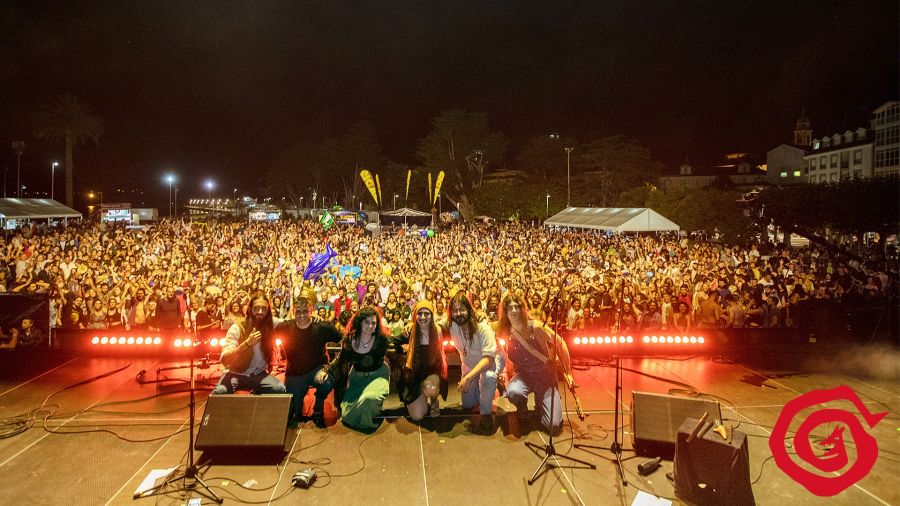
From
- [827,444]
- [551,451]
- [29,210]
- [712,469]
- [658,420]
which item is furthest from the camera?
[29,210]

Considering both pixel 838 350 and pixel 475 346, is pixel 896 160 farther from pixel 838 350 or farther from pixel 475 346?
pixel 475 346

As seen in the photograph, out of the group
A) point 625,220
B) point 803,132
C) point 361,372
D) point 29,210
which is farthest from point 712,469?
point 803,132

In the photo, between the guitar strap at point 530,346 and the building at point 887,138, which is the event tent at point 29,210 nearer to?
the guitar strap at point 530,346

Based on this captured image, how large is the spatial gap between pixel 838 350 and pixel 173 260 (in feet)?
49.7

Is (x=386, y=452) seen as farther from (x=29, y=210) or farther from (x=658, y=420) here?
(x=29, y=210)

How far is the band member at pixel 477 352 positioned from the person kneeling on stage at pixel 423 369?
234mm

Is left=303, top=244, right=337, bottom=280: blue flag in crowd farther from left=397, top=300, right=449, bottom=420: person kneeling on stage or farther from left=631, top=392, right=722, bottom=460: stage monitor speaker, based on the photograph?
left=631, top=392, right=722, bottom=460: stage monitor speaker

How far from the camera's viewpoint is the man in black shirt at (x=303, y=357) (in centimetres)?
549

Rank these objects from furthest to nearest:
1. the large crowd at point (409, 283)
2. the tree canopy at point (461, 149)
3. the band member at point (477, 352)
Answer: the tree canopy at point (461, 149), the large crowd at point (409, 283), the band member at point (477, 352)

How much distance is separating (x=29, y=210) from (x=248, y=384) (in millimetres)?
30295

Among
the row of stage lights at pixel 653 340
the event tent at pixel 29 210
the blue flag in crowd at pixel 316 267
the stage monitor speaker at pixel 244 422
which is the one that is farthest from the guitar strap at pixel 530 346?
the event tent at pixel 29 210

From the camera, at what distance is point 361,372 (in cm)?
557

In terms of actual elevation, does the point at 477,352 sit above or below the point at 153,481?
above

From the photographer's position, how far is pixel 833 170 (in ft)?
164
